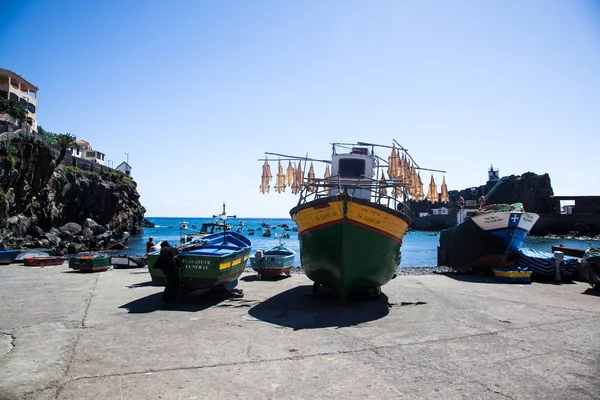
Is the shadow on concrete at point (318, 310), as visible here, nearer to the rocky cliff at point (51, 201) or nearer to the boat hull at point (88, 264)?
the boat hull at point (88, 264)

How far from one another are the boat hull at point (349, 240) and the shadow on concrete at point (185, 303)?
2.60 m

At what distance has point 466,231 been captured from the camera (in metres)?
19.0

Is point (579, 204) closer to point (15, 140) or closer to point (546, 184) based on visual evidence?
point (546, 184)

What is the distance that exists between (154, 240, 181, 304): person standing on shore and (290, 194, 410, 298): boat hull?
12.1 ft

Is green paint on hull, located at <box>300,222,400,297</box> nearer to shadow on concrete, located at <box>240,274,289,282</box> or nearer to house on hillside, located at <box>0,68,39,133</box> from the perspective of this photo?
shadow on concrete, located at <box>240,274,289,282</box>

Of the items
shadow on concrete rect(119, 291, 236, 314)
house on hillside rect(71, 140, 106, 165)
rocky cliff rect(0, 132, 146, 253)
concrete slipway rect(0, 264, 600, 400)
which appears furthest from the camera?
house on hillside rect(71, 140, 106, 165)

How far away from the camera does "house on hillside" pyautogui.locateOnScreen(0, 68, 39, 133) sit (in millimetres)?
51844

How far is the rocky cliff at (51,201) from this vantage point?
114 feet

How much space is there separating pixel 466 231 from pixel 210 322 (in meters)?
15.0

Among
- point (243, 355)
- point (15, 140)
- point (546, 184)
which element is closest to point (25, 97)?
point (15, 140)

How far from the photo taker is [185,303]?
10.3 m

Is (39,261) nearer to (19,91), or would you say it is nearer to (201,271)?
(201,271)

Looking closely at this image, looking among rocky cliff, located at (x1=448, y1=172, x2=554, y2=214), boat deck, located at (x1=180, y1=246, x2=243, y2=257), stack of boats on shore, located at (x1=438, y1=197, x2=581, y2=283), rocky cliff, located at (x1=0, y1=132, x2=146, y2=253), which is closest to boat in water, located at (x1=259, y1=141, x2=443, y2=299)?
boat deck, located at (x1=180, y1=246, x2=243, y2=257)

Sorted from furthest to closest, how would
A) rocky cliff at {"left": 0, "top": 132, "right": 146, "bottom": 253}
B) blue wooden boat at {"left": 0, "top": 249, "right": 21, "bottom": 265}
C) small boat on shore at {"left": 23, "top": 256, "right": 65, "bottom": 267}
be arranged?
rocky cliff at {"left": 0, "top": 132, "right": 146, "bottom": 253}
blue wooden boat at {"left": 0, "top": 249, "right": 21, "bottom": 265}
small boat on shore at {"left": 23, "top": 256, "right": 65, "bottom": 267}
